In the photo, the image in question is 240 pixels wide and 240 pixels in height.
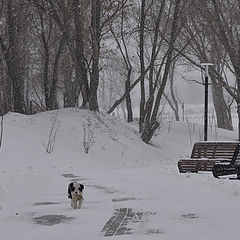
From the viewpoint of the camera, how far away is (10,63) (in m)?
24.1

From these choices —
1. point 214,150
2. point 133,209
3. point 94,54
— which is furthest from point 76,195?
point 94,54

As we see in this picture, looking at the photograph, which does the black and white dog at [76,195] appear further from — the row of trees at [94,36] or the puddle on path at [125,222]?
the row of trees at [94,36]

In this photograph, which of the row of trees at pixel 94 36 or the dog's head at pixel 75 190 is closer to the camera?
the dog's head at pixel 75 190

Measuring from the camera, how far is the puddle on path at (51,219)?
782 centimetres

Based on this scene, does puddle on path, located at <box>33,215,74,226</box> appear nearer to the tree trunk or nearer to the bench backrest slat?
the bench backrest slat

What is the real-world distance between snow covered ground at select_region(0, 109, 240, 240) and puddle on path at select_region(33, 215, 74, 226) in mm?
15

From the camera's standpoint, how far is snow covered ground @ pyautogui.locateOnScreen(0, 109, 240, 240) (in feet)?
24.1

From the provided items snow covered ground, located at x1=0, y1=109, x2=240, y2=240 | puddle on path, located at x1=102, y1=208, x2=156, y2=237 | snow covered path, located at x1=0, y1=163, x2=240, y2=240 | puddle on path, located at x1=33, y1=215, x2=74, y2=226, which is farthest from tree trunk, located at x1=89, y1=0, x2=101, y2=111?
puddle on path, located at x1=33, y1=215, x2=74, y2=226

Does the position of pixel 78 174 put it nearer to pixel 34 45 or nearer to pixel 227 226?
pixel 227 226

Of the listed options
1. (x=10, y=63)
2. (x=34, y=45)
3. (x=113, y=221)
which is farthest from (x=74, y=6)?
(x=113, y=221)

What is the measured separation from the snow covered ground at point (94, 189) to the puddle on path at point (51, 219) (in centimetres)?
1

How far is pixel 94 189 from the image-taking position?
37.1 ft

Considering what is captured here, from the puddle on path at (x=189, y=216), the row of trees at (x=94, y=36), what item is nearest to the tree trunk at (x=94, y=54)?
the row of trees at (x=94, y=36)

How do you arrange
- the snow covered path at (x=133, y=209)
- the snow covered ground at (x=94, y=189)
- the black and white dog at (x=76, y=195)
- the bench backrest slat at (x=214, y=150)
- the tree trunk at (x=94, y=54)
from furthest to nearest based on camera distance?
1. the tree trunk at (x=94, y=54)
2. the bench backrest slat at (x=214, y=150)
3. the black and white dog at (x=76, y=195)
4. the snow covered ground at (x=94, y=189)
5. the snow covered path at (x=133, y=209)
